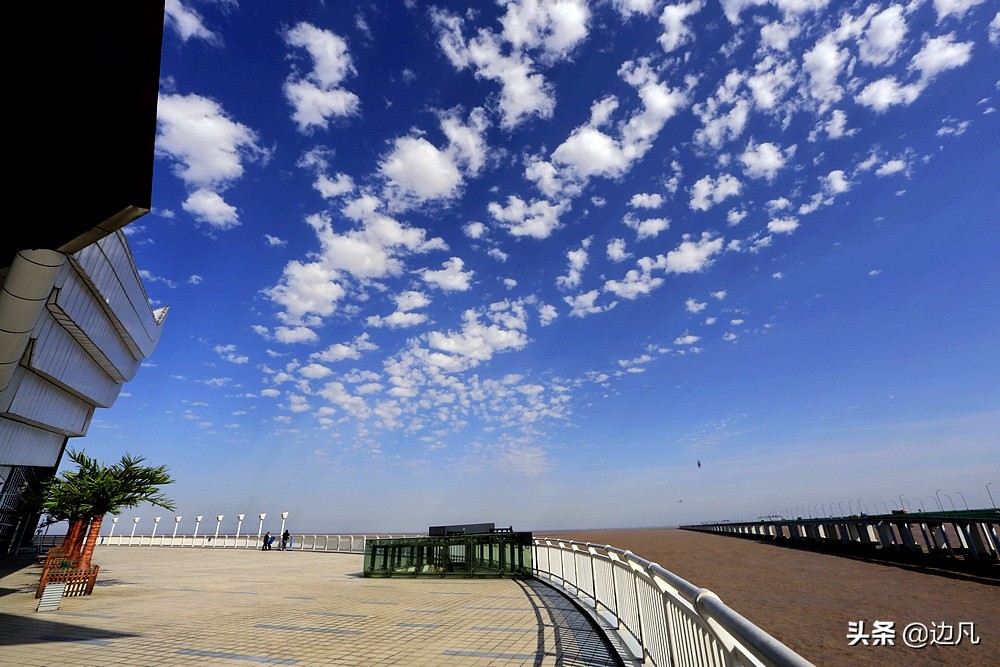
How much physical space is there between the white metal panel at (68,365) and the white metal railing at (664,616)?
71.3 feet

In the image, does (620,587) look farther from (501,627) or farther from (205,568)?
(205,568)

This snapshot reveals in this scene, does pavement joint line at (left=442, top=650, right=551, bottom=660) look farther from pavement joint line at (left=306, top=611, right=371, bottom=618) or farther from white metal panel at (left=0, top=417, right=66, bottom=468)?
white metal panel at (left=0, top=417, right=66, bottom=468)

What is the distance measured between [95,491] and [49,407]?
12072 mm

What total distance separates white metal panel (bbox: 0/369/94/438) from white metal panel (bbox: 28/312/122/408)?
428 millimetres

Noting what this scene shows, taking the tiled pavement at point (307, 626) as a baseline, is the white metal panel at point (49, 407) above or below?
above

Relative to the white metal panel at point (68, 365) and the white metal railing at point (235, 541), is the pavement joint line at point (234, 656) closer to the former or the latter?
the white metal panel at point (68, 365)

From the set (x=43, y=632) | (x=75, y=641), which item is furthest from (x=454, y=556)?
(x=43, y=632)

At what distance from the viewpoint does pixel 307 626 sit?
875 centimetres

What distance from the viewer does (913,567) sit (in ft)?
65.9

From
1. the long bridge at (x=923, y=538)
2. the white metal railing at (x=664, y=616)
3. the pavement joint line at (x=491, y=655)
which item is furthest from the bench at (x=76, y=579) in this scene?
the long bridge at (x=923, y=538)

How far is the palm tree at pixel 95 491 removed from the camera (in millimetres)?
13992

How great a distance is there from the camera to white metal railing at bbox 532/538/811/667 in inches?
83.4

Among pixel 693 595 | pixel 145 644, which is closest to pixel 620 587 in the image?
pixel 693 595

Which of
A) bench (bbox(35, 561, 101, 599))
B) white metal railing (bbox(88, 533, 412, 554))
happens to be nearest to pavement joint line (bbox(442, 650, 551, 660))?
bench (bbox(35, 561, 101, 599))
